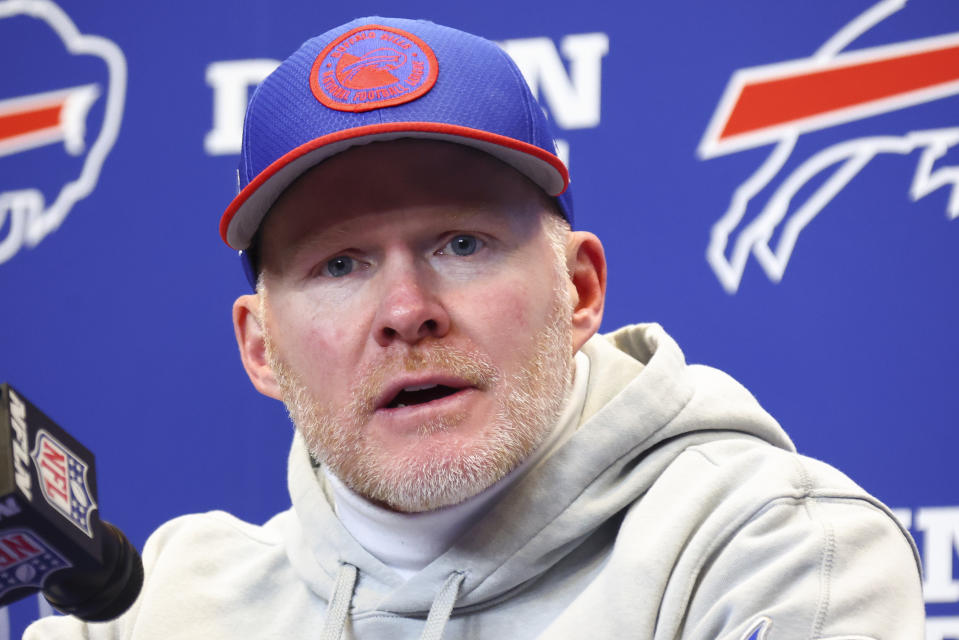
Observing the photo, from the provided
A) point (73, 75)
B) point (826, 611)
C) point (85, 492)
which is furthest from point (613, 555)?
point (73, 75)

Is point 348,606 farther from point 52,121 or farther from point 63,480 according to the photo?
point 52,121

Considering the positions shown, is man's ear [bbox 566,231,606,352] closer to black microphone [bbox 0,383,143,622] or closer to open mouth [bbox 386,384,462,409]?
open mouth [bbox 386,384,462,409]

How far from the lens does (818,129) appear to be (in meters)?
1.61

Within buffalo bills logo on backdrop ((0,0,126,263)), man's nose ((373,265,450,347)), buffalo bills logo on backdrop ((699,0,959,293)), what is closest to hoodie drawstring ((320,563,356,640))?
man's nose ((373,265,450,347))

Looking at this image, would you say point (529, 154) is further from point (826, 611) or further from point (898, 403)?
point (898, 403)

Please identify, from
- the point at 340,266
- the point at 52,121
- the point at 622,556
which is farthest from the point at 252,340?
the point at 52,121

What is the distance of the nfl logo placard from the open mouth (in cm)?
30

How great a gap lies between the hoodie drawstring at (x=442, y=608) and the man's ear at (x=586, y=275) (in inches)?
10.0

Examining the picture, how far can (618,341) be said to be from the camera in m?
1.21

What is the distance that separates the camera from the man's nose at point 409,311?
0.95 m

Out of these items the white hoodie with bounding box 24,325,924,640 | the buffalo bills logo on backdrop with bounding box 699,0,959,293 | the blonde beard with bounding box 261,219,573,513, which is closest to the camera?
the white hoodie with bounding box 24,325,924,640

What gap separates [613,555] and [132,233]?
1.10 m

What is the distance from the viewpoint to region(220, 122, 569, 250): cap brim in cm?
97

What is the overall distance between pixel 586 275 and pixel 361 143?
28 centimetres
